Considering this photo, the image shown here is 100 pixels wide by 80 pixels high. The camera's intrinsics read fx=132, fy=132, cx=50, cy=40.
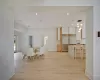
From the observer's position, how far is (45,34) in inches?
633

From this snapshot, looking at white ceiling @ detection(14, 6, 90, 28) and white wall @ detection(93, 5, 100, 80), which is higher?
white ceiling @ detection(14, 6, 90, 28)

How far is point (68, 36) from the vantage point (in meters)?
15.5

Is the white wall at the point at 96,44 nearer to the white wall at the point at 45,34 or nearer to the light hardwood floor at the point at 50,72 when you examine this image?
the light hardwood floor at the point at 50,72

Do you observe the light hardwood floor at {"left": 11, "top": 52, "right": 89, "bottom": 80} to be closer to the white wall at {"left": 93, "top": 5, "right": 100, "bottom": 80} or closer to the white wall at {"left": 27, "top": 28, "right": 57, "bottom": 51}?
the white wall at {"left": 93, "top": 5, "right": 100, "bottom": 80}

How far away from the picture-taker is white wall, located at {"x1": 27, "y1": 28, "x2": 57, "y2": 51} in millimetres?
15961

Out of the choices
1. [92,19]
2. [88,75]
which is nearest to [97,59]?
[88,75]

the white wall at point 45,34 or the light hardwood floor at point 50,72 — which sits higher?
the white wall at point 45,34

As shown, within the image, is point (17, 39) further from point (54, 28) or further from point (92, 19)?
point (92, 19)

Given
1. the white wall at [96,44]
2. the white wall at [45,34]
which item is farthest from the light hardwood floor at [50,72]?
the white wall at [45,34]

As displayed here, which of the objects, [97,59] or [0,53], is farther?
[97,59]

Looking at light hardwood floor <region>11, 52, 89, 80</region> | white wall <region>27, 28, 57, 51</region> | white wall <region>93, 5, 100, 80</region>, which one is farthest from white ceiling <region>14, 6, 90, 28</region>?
white wall <region>27, 28, 57, 51</region>

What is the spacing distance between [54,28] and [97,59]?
11.8 metres

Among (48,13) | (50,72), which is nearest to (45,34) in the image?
(48,13)

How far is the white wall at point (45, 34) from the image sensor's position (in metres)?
16.0
